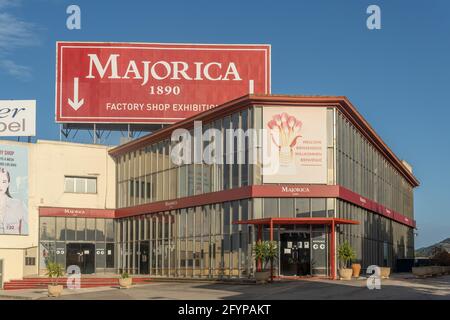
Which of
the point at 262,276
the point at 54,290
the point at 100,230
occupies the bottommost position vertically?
the point at 54,290

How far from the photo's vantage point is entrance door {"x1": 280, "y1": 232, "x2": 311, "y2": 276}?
48.3 metres

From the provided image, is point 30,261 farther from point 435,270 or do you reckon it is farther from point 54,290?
point 435,270

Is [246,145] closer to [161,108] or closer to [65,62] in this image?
[161,108]

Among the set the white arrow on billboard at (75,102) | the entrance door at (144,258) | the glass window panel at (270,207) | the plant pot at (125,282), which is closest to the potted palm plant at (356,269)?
the glass window panel at (270,207)

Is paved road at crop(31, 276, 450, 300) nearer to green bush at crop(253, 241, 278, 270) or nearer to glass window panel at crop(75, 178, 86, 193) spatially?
green bush at crop(253, 241, 278, 270)

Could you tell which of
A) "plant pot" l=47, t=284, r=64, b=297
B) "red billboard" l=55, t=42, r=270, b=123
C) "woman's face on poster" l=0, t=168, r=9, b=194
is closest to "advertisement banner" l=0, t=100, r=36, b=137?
"woman's face on poster" l=0, t=168, r=9, b=194

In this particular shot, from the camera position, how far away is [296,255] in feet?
159

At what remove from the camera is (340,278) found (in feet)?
151

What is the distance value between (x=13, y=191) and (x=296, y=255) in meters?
27.4

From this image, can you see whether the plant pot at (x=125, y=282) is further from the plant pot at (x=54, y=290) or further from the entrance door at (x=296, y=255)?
the entrance door at (x=296, y=255)

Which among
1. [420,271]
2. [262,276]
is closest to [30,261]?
[262,276]

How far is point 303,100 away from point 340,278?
11.7 m

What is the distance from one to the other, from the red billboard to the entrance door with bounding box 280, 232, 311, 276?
23.8 meters

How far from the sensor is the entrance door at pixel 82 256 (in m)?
65.9
